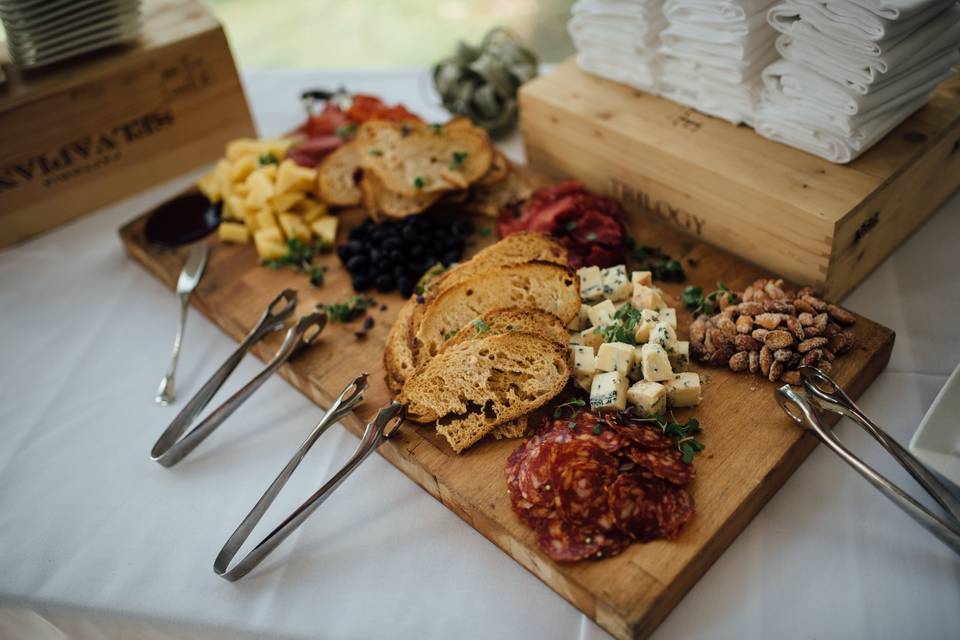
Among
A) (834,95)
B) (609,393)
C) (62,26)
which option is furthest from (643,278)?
(62,26)

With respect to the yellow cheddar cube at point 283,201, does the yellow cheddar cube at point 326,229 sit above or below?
below

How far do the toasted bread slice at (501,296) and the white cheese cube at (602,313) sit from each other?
0.04 metres

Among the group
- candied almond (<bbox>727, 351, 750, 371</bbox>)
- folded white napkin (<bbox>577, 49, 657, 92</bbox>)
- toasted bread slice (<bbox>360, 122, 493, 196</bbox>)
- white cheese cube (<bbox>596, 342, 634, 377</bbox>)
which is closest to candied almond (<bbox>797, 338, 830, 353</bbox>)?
candied almond (<bbox>727, 351, 750, 371</bbox>)

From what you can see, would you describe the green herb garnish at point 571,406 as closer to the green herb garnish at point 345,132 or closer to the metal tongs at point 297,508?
the metal tongs at point 297,508

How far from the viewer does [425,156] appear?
241cm

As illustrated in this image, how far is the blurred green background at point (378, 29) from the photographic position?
4.79m

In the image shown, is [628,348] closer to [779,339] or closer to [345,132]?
[779,339]

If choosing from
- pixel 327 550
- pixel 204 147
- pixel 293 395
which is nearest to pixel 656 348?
pixel 327 550

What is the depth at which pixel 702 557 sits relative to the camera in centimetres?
145

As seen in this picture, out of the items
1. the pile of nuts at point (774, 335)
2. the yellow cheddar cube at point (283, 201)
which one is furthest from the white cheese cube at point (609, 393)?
the yellow cheddar cube at point (283, 201)

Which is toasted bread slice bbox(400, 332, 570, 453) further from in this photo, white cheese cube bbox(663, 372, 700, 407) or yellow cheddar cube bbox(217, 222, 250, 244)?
yellow cheddar cube bbox(217, 222, 250, 244)

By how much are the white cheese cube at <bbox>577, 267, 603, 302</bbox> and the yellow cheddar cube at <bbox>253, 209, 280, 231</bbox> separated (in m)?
0.98

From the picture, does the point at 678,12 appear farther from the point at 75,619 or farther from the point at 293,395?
the point at 75,619

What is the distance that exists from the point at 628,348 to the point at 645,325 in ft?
0.42
